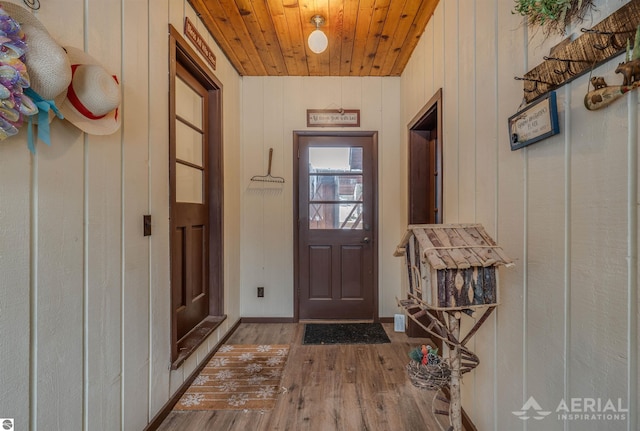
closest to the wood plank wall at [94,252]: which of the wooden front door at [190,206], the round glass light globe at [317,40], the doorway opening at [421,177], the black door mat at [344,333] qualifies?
the wooden front door at [190,206]

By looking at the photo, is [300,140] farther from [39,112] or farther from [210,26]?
[39,112]

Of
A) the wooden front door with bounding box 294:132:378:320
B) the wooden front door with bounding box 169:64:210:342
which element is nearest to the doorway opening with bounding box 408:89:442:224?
the wooden front door with bounding box 294:132:378:320

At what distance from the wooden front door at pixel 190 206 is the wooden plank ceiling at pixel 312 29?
1.65ft

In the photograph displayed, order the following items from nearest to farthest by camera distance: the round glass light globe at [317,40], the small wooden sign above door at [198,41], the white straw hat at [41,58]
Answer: the white straw hat at [41,58] < the small wooden sign above door at [198,41] < the round glass light globe at [317,40]

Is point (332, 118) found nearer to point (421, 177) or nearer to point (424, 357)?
point (421, 177)

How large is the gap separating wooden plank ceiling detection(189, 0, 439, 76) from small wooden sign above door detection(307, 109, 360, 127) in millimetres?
377

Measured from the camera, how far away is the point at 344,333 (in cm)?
280

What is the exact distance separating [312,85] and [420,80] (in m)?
1.16

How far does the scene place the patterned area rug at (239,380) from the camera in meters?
1.78

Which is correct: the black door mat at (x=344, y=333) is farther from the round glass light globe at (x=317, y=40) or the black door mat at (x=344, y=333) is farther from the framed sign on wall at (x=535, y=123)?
the round glass light globe at (x=317, y=40)

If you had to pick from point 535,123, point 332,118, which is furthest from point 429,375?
point 332,118

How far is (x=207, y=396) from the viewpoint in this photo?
6.08 feet

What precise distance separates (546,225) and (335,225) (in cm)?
218

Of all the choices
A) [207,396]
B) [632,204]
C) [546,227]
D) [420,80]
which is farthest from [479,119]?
[207,396]
